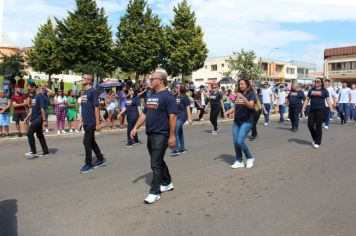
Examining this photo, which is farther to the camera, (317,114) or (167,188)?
(317,114)

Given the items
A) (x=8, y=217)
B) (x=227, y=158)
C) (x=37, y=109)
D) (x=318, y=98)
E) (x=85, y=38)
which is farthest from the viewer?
(x=85, y=38)

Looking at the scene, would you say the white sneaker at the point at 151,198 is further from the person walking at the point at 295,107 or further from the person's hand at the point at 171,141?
the person walking at the point at 295,107

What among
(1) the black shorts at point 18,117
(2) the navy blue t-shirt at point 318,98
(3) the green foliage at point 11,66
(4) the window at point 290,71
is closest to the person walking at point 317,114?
(2) the navy blue t-shirt at point 318,98

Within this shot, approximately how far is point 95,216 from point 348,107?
1536 centimetres

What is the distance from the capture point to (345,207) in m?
5.23

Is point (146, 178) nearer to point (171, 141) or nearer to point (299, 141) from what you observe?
point (171, 141)

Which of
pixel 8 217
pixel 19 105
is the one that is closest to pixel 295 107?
pixel 19 105

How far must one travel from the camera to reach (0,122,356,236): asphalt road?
457 centimetres

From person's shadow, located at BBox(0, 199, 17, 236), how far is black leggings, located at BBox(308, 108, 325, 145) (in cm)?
738

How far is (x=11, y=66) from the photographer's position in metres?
28.8

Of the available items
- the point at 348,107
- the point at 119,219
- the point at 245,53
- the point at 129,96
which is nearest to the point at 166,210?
the point at 119,219

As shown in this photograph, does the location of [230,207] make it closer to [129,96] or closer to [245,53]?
[129,96]

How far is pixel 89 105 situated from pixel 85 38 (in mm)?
30220

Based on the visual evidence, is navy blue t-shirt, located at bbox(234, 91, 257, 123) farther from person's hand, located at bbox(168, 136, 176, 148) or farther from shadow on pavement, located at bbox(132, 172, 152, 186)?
person's hand, located at bbox(168, 136, 176, 148)
